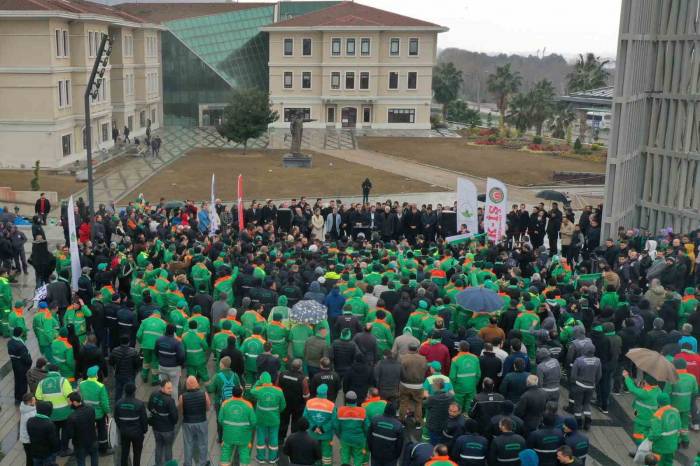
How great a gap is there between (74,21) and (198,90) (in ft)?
69.5

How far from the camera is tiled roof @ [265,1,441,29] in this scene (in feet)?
204

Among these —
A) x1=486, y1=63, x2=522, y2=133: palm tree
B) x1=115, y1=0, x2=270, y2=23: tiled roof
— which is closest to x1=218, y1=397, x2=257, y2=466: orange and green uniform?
x1=115, y1=0, x2=270, y2=23: tiled roof

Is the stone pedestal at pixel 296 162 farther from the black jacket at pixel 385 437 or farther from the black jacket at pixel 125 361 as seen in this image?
the black jacket at pixel 385 437

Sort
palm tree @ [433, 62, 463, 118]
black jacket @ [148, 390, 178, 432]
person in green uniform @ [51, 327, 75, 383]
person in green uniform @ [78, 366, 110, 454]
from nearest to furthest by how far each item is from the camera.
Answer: black jacket @ [148, 390, 178, 432]
person in green uniform @ [78, 366, 110, 454]
person in green uniform @ [51, 327, 75, 383]
palm tree @ [433, 62, 463, 118]

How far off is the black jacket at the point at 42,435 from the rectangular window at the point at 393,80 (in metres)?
56.8

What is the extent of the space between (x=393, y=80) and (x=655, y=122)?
41177 millimetres

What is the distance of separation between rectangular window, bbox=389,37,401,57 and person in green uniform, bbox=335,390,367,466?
56101 mm

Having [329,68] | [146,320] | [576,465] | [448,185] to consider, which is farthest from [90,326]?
[329,68]

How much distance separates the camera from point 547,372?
1152 cm

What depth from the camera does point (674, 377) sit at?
10773 mm

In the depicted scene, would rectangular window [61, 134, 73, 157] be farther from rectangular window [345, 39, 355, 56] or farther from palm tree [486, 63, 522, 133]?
palm tree [486, 63, 522, 133]

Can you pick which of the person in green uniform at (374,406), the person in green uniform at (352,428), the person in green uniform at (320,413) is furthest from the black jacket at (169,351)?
the person in green uniform at (374,406)

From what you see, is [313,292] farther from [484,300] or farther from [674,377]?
[674,377]

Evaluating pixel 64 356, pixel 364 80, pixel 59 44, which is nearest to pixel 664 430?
pixel 64 356
